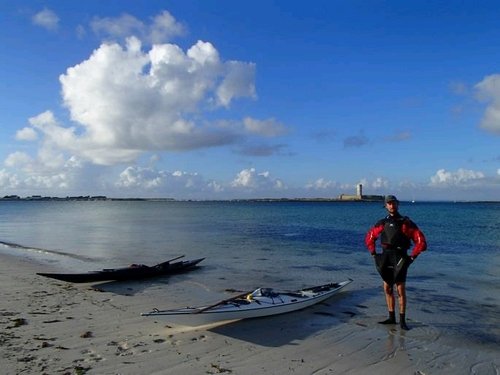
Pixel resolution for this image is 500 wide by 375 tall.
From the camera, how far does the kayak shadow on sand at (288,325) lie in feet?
27.2

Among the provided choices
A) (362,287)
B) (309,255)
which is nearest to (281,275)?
(362,287)

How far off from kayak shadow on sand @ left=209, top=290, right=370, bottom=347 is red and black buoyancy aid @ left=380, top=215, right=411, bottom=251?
7.77 ft

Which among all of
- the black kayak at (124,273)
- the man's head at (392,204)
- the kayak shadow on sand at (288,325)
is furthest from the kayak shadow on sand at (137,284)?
the man's head at (392,204)

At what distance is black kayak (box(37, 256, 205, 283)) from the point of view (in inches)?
520

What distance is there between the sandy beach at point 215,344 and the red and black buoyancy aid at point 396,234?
6.10 ft

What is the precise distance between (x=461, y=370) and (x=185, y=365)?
15.0 feet

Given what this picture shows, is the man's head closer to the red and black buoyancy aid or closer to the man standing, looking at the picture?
the man standing

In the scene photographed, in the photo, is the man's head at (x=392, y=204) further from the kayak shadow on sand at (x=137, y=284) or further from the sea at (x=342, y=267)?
the kayak shadow on sand at (x=137, y=284)

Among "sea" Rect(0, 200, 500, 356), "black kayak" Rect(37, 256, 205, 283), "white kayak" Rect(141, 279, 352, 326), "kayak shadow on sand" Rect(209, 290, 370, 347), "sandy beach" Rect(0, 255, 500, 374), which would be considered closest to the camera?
"sandy beach" Rect(0, 255, 500, 374)

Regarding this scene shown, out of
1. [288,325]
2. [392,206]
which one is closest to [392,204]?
[392,206]

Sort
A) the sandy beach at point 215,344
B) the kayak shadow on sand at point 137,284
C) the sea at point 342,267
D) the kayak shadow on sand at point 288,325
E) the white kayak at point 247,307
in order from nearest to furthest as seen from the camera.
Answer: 1. the sandy beach at point 215,344
2. the white kayak at point 247,307
3. the kayak shadow on sand at point 288,325
4. the sea at point 342,267
5. the kayak shadow on sand at point 137,284

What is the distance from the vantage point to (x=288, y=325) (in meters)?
9.31

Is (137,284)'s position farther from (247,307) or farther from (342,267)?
(342,267)

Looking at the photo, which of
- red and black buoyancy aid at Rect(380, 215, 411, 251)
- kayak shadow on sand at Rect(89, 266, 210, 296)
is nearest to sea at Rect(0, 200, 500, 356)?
kayak shadow on sand at Rect(89, 266, 210, 296)
